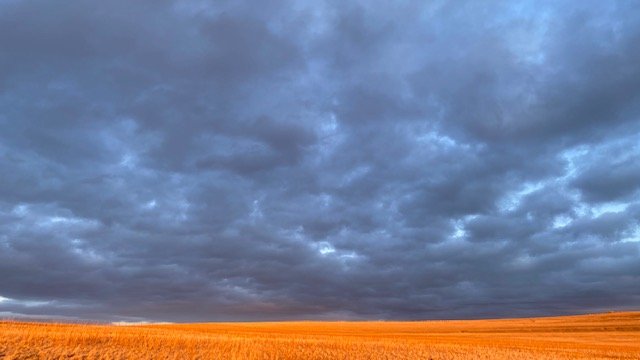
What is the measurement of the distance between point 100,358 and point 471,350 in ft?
92.3

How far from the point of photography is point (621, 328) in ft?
281

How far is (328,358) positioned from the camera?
29.9 m

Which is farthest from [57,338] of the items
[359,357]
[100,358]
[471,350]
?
[471,350]

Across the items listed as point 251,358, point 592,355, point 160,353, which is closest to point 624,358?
point 592,355

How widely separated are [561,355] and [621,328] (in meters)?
56.7

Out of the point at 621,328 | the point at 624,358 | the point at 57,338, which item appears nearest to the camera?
the point at 57,338

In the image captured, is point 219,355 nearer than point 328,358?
Yes

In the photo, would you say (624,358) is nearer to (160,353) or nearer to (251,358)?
(251,358)

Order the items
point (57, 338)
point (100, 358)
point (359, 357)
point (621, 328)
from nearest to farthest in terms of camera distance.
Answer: point (100, 358) < point (57, 338) < point (359, 357) < point (621, 328)

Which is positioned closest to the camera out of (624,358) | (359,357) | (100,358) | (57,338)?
(100,358)

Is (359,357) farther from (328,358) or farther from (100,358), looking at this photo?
(100,358)

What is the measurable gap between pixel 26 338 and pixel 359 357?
18.4 meters

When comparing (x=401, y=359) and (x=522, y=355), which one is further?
(x=522, y=355)

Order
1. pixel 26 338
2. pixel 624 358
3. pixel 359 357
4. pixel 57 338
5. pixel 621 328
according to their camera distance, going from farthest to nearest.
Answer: pixel 621 328, pixel 624 358, pixel 359 357, pixel 57 338, pixel 26 338
